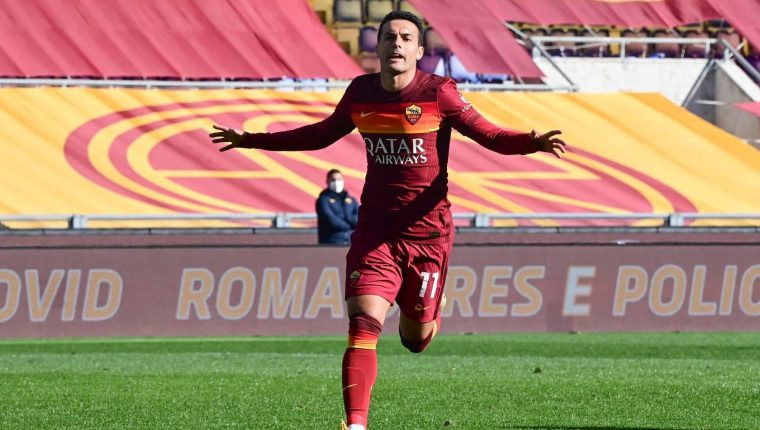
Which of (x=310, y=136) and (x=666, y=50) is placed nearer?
(x=310, y=136)

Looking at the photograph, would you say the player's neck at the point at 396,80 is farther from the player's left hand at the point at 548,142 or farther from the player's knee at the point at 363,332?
the player's knee at the point at 363,332

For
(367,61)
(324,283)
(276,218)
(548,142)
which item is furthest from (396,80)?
(367,61)

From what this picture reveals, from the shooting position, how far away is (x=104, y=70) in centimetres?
2866

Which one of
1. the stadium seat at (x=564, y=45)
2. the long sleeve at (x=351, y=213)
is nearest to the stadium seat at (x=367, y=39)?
the stadium seat at (x=564, y=45)

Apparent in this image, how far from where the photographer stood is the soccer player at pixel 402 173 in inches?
309

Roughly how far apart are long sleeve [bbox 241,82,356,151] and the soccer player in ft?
0.10

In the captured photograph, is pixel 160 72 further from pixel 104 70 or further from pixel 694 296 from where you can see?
pixel 694 296

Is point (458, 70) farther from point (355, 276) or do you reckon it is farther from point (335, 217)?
point (355, 276)

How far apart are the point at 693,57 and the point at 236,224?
13.4 metres

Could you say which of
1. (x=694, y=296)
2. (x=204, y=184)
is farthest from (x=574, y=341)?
(x=204, y=184)

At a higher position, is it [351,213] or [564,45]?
[564,45]

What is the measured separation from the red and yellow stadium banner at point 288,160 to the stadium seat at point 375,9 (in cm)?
303

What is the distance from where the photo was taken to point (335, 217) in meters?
19.9

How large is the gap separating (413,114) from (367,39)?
2297cm
